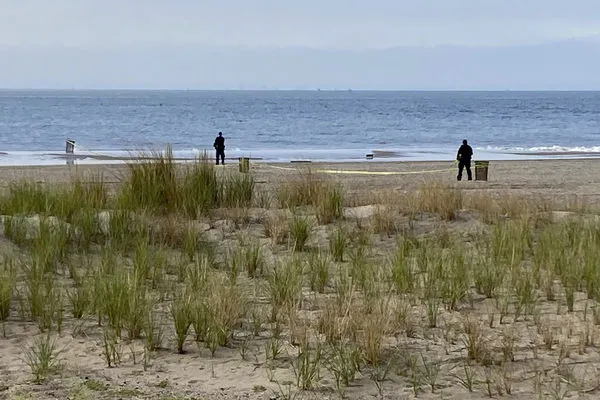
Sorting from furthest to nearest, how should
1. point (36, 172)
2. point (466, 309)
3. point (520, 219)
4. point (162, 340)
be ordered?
point (36, 172) < point (520, 219) < point (466, 309) < point (162, 340)

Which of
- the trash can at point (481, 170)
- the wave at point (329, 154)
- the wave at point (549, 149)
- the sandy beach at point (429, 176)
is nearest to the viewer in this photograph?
the sandy beach at point (429, 176)

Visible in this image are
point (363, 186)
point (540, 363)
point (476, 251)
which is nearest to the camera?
point (540, 363)

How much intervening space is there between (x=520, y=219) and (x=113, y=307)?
5.98 metres

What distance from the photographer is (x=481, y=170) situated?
941 inches

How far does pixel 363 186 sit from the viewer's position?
70.9 ft

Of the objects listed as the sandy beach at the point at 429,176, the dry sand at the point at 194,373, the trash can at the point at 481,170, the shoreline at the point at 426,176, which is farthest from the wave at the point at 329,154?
the dry sand at the point at 194,373

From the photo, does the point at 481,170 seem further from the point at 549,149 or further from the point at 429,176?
the point at 549,149

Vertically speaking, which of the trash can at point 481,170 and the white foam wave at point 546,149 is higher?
the trash can at point 481,170

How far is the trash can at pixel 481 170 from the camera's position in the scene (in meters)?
23.6

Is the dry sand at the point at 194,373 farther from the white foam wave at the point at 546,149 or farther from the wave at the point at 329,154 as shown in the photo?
the white foam wave at the point at 546,149

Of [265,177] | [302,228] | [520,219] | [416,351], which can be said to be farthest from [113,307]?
[265,177]

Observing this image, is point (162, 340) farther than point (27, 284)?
No

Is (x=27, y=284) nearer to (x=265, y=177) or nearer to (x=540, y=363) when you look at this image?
(x=540, y=363)

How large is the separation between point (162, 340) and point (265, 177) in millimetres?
17962
